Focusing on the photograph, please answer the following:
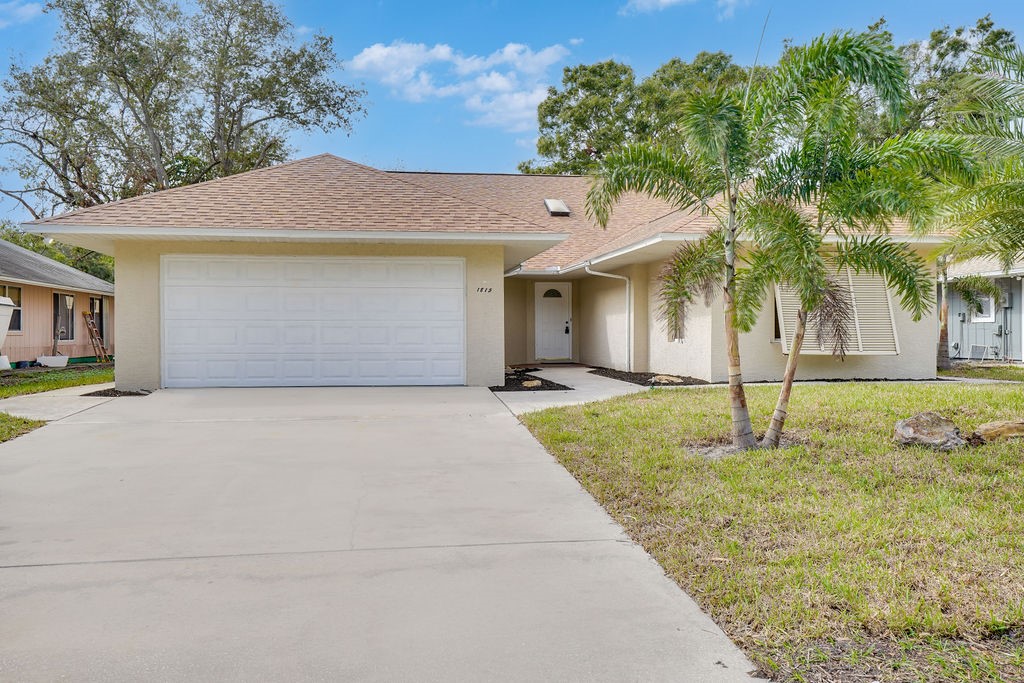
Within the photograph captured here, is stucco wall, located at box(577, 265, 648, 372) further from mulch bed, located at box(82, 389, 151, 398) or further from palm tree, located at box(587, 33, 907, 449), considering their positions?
mulch bed, located at box(82, 389, 151, 398)

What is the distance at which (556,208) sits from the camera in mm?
19484

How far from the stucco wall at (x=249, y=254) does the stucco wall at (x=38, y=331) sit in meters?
8.41

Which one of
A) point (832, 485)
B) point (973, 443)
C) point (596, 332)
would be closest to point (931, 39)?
point (596, 332)

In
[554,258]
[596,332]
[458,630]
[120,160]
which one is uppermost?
[120,160]

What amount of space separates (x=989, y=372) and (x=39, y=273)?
2366cm

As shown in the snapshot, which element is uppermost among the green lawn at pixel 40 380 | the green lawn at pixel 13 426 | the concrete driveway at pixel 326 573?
the green lawn at pixel 40 380

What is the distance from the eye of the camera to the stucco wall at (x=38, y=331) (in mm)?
18219

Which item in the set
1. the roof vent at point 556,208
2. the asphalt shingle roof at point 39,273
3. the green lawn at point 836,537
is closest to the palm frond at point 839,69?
the green lawn at point 836,537

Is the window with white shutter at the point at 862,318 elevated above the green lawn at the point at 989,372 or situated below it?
above

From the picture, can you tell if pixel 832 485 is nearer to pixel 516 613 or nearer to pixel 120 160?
pixel 516 613

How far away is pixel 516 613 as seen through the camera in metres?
3.12

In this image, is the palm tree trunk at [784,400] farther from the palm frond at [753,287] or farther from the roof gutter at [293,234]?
the roof gutter at [293,234]

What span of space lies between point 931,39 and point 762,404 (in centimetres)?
2825

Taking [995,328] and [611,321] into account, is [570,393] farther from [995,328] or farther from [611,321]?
[995,328]
